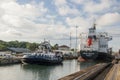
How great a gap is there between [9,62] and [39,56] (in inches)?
356

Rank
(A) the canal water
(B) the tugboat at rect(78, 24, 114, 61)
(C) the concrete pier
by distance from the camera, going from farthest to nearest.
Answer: (B) the tugboat at rect(78, 24, 114, 61), (A) the canal water, (C) the concrete pier

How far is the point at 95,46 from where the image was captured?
382 ft

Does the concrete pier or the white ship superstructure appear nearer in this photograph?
the concrete pier

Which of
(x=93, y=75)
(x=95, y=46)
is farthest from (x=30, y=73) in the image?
(x=95, y=46)

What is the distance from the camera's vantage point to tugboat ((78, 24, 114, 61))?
357ft

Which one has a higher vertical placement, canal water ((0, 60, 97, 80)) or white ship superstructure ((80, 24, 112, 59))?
white ship superstructure ((80, 24, 112, 59))

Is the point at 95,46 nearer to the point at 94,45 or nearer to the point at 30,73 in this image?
the point at 94,45

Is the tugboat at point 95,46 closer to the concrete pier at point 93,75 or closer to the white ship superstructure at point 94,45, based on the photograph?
the white ship superstructure at point 94,45

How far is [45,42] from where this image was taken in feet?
324

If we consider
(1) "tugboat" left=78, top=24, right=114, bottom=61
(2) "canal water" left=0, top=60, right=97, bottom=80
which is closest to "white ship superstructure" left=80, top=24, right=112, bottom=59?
(1) "tugboat" left=78, top=24, right=114, bottom=61

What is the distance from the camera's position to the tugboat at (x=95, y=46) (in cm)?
10888

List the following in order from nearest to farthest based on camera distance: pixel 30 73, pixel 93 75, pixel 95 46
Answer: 1. pixel 93 75
2. pixel 30 73
3. pixel 95 46

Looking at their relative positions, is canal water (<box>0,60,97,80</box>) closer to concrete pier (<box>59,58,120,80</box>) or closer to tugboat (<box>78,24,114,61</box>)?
concrete pier (<box>59,58,120,80</box>)

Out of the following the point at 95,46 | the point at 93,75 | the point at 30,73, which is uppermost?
the point at 95,46
